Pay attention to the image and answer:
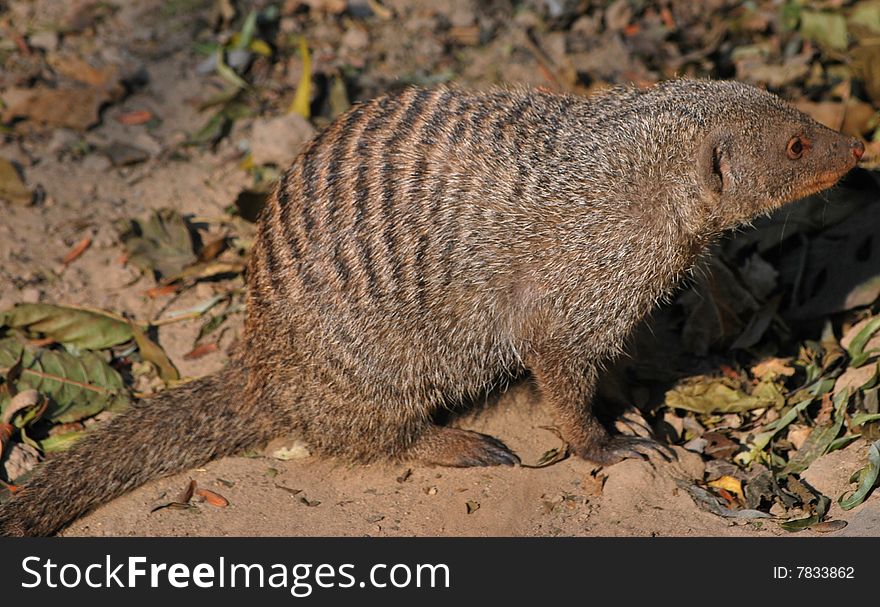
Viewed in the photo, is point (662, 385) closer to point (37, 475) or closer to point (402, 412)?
point (402, 412)

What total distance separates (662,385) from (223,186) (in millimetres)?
2511

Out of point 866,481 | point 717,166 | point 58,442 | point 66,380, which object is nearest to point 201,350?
point 66,380

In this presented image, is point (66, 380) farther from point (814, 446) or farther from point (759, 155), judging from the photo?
point (814, 446)

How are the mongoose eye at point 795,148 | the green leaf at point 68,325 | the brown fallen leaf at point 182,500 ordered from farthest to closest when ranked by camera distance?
the green leaf at point 68,325 → the brown fallen leaf at point 182,500 → the mongoose eye at point 795,148

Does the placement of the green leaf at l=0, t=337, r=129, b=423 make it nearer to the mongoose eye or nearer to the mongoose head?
the mongoose head

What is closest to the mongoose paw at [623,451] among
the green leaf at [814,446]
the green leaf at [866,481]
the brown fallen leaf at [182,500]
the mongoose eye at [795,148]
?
the green leaf at [814,446]

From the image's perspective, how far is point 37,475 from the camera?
360 centimetres

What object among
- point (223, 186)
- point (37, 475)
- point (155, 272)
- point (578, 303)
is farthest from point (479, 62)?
point (37, 475)

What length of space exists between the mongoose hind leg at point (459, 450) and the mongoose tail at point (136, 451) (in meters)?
0.68

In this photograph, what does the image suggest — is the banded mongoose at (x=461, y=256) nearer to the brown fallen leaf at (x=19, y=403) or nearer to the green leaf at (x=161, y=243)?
the brown fallen leaf at (x=19, y=403)

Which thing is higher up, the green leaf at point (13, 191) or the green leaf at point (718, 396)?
the green leaf at point (13, 191)

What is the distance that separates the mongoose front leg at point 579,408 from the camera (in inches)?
148

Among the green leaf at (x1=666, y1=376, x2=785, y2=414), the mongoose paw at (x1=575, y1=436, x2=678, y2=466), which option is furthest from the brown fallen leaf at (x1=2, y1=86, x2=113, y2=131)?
the green leaf at (x1=666, y1=376, x2=785, y2=414)

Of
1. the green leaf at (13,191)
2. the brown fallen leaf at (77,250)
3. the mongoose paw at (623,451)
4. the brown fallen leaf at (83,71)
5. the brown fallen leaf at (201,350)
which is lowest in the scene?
the brown fallen leaf at (201,350)
